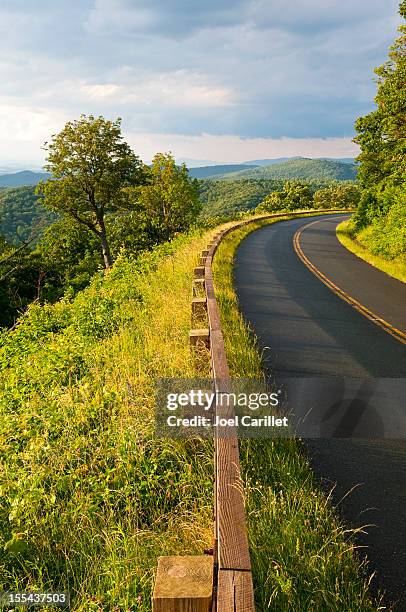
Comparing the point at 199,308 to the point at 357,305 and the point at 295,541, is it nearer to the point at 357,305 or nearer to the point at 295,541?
the point at 295,541

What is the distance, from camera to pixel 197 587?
202 centimetres

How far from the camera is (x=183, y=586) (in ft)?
6.67

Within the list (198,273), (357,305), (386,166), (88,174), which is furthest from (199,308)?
(88,174)

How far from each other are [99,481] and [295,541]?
1.85 meters

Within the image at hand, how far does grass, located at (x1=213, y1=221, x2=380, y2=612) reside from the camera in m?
2.76

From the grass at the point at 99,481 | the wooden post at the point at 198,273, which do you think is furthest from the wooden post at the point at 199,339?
the wooden post at the point at 198,273

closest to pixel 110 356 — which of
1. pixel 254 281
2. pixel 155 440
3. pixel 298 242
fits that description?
pixel 155 440

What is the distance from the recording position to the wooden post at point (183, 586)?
196cm

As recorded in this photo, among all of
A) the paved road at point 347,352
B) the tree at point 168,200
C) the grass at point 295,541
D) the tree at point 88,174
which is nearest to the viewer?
the grass at point 295,541

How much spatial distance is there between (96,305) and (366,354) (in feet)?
21.6

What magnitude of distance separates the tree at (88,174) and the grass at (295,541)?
3386cm

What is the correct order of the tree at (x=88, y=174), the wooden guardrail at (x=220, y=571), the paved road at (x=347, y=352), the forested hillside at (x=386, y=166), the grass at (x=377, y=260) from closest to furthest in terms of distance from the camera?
the wooden guardrail at (x=220, y=571)
the paved road at (x=347, y=352)
the grass at (x=377, y=260)
the forested hillside at (x=386, y=166)
the tree at (x=88, y=174)

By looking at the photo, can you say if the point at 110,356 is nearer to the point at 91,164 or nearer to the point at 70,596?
the point at 70,596

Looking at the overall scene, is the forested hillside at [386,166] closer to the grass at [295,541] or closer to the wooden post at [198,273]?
the wooden post at [198,273]
